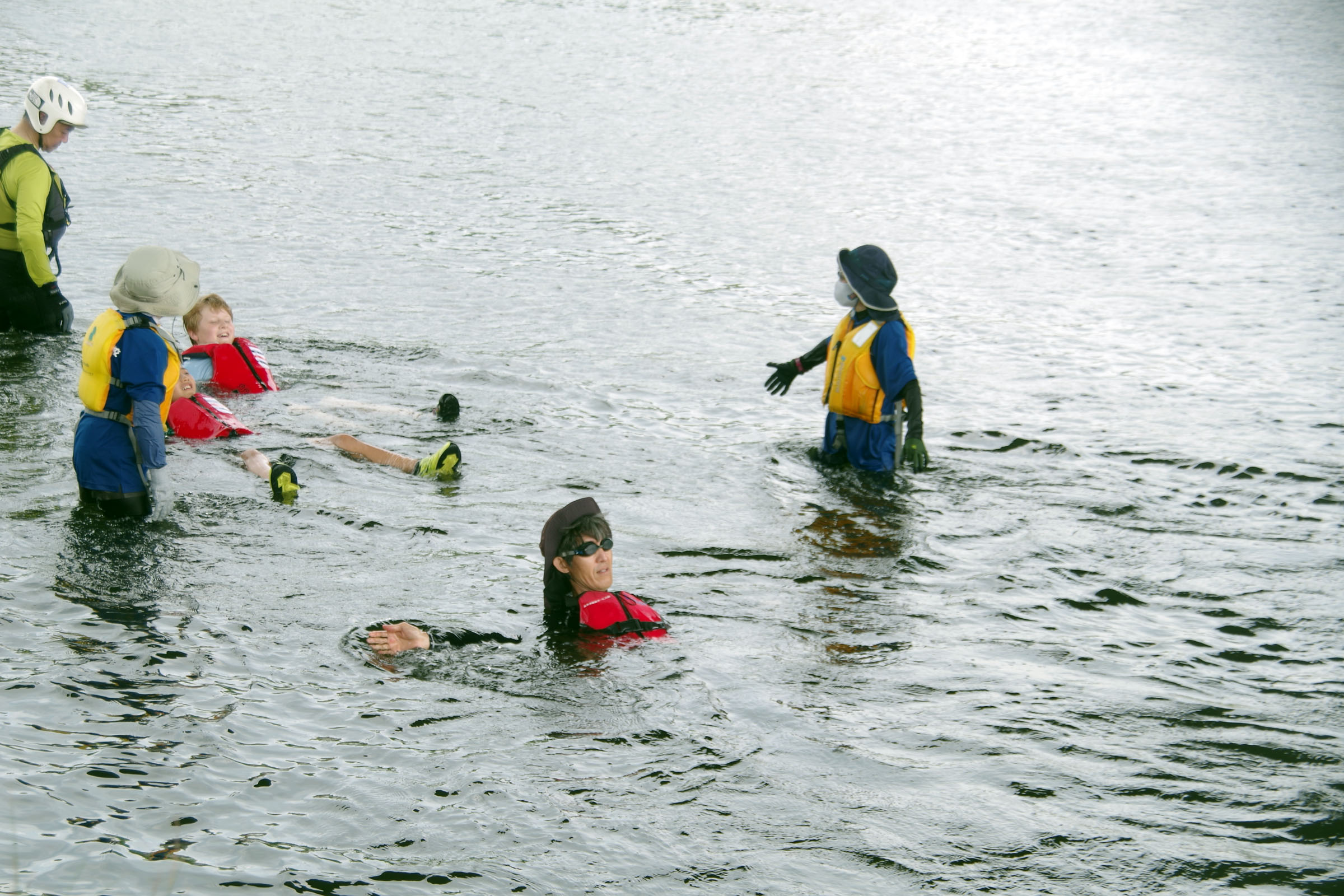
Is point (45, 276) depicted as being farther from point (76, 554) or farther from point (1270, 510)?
point (1270, 510)

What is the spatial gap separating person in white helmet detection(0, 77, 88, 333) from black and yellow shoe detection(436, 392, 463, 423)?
12.3ft

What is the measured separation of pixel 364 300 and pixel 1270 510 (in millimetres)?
10126

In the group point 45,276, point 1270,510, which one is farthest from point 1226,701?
point 45,276

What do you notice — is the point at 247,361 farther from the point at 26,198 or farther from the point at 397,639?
the point at 397,639

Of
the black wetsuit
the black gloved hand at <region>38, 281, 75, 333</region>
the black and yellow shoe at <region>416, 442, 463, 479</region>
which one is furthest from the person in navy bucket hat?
the black gloved hand at <region>38, 281, 75, 333</region>

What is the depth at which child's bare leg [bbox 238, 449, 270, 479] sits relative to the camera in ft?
30.1

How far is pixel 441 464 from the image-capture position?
30.7 feet

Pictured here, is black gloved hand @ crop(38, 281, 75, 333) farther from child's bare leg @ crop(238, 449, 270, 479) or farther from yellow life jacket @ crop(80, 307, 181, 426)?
yellow life jacket @ crop(80, 307, 181, 426)

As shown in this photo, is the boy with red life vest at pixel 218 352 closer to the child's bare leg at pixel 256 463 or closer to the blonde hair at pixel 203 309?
the blonde hair at pixel 203 309

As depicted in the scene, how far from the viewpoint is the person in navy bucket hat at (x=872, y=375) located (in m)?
9.20

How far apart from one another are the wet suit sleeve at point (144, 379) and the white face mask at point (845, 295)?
4794 millimetres

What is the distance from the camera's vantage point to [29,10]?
3478 cm

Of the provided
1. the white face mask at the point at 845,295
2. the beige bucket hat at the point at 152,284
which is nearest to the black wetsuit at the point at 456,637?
the beige bucket hat at the point at 152,284

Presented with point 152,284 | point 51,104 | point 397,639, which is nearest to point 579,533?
point 397,639
